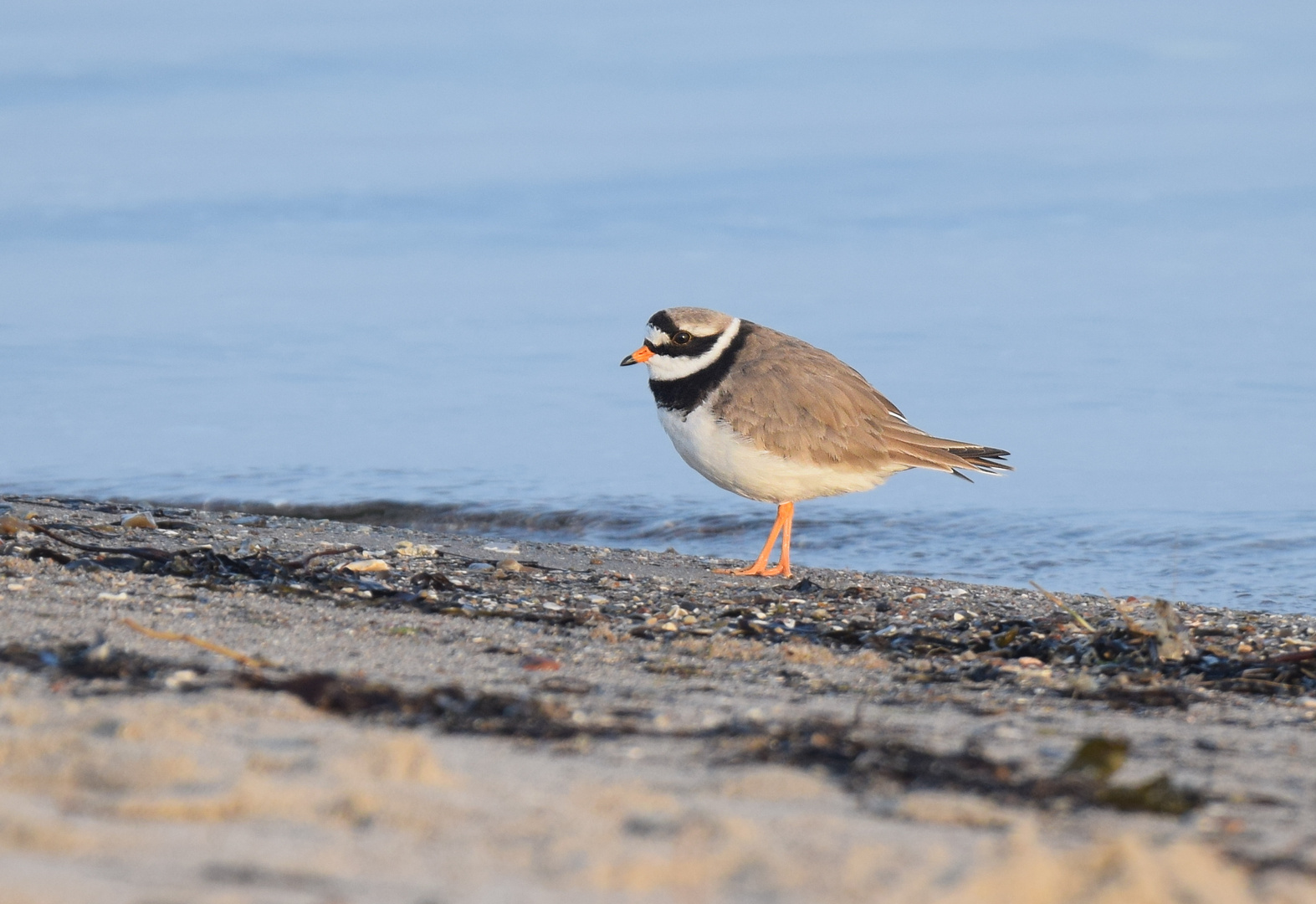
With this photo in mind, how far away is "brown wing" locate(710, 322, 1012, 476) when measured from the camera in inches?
281

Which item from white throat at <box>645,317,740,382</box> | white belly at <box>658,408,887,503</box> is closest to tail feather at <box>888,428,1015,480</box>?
white belly at <box>658,408,887,503</box>

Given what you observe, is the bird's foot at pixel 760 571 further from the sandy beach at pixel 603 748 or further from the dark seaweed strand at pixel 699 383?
the sandy beach at pixel 603 748

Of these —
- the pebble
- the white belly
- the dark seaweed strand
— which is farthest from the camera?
the dark seaweed strand

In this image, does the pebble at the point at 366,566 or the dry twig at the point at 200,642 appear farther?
the pebble at the point at 366,566

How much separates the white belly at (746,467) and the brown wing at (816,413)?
5 cm

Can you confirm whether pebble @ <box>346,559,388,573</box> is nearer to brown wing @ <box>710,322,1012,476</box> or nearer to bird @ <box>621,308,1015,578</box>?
bird @ <box>621,308,1015,578</box>

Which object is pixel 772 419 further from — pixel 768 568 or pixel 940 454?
pixel 940 454

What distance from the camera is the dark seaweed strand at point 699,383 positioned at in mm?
7262

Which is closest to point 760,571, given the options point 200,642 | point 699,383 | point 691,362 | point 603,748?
point 699,383

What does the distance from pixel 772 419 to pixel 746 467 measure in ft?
0.93

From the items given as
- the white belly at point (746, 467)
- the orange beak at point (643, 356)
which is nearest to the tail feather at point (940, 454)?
the white belly at point (746, 467)

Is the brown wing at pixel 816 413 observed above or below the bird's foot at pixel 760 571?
above

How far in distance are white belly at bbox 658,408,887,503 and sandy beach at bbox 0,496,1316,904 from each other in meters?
2.00

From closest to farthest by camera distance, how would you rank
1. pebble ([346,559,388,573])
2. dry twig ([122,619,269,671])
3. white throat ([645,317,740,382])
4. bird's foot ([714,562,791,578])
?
dry twig ([122,619,269,671]) < pebble ([346,559,388,573]) < bird's foot ([714,562,791,578]) < white throat ([645,317,740,382])
